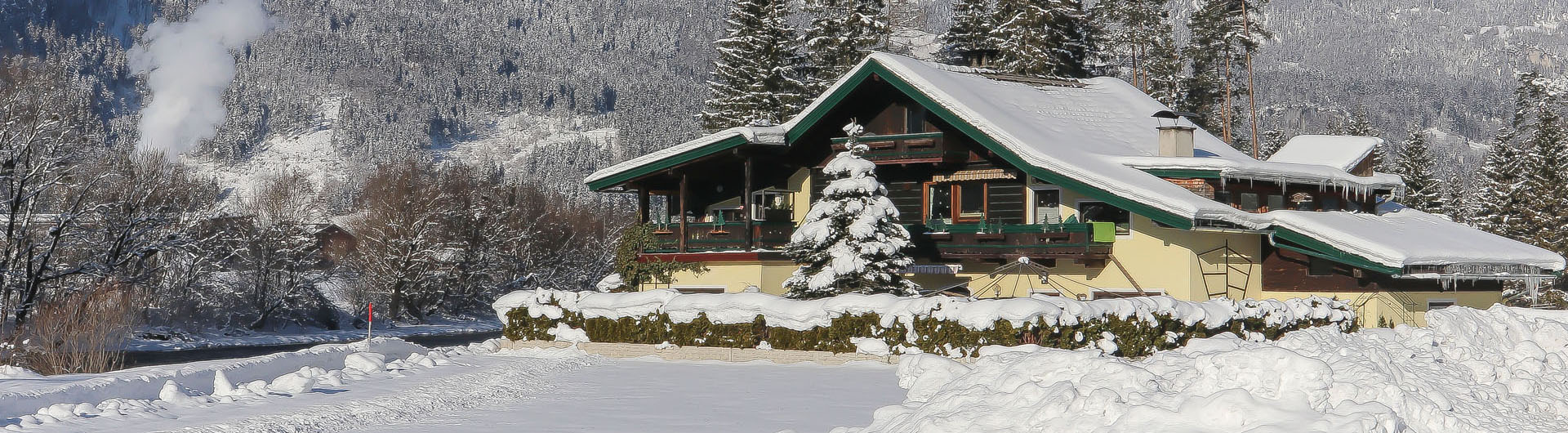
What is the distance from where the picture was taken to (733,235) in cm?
3044

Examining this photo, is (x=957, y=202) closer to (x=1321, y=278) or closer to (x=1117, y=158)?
(x=1117, y=158)

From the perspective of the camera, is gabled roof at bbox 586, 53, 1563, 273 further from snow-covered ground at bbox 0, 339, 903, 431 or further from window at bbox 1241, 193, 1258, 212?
snow-covered ground at bbox 0, 339, 903, 431

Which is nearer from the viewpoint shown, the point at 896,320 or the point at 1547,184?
the point at 896,320

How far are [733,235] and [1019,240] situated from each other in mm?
7129

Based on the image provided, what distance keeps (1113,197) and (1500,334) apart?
24.2 ft

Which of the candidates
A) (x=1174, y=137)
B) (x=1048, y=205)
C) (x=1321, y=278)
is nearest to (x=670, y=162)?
(x=1048, y=205)

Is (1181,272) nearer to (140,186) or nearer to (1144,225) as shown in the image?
(1144,225)

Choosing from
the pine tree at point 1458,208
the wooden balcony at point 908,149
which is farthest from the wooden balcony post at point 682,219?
the pine tree at point 1458,208

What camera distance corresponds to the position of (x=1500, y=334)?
67.4ft

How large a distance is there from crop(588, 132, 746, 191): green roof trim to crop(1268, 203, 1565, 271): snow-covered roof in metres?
12.1

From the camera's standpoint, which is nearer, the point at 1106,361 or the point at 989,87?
the point at 1106,361

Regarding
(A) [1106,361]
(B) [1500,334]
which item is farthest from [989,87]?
(A) [1106,361]

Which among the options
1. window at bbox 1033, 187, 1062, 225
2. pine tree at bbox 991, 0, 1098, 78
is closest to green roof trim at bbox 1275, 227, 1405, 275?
window at bbox 1033, 187, 1062, 225

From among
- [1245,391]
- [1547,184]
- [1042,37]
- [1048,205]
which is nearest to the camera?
[1245,391]
